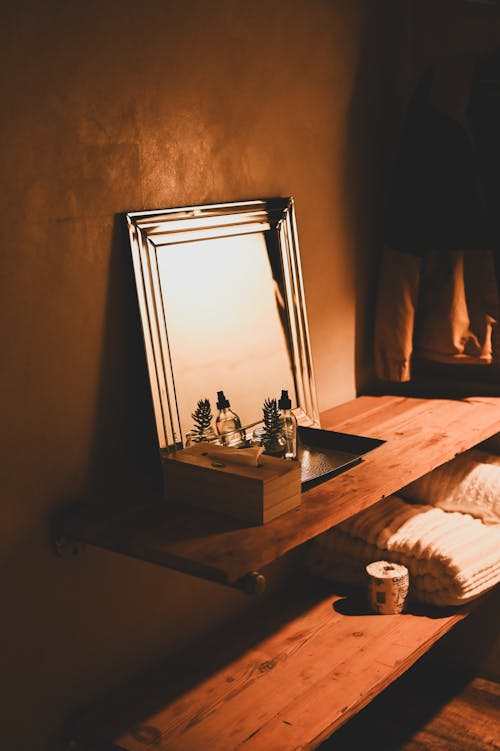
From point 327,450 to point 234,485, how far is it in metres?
0.52

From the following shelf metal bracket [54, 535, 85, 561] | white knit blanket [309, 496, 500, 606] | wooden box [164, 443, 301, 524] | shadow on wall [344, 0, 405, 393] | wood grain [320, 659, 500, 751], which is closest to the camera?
wooden box [164, 443, 301, 524]

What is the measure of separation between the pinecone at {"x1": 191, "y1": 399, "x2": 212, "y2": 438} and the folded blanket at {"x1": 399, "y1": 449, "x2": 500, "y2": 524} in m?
0.87

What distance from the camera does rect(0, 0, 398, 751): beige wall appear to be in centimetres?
167

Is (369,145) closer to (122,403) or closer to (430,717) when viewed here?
(122,403)

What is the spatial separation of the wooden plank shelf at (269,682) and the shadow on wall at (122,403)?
510mm

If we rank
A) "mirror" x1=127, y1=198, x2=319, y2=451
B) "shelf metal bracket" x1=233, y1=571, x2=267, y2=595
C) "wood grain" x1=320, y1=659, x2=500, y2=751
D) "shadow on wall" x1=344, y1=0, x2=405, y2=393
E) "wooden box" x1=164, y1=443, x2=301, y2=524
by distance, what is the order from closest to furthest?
1. "shelf metal bracket" x1=233, y1=571, x2=267, y2=595
2. "wooden box" x1=164, y1=443, x2=301, y2=524
3. "mirror" x1=127, y1=198, x2=319, y2=451
4. "wood grain" x1=320, y1=659, x2=500, y2=751
5. "shadow on wall" x1=344, y1=0, x2=405, y2=393

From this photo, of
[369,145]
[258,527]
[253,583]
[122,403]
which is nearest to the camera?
[253,583]

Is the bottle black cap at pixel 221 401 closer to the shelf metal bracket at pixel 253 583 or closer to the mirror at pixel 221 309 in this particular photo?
the mirror at pixel 221 309

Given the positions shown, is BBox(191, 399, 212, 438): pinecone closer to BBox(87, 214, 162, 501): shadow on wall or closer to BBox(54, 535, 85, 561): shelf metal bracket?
BBox(87, 214, 162, 501): shadow on wall

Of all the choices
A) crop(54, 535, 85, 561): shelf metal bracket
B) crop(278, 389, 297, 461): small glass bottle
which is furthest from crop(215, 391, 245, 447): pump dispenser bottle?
crop(54, 535, 85, 561): shelf metal bracket

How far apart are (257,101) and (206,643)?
4.97 ft

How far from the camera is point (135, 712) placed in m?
1.87

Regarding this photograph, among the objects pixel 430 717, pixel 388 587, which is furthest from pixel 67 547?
pixel 430 717

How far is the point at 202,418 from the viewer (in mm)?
1989
